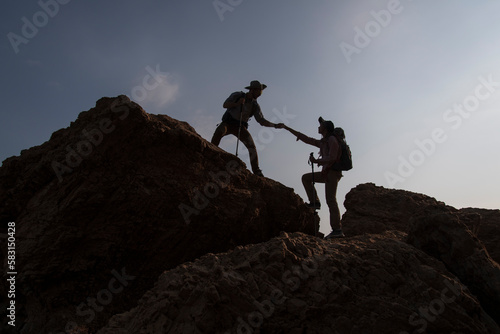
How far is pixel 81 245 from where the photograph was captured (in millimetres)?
4805

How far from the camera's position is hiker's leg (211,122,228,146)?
788 cm

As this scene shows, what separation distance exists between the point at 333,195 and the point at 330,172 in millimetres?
481

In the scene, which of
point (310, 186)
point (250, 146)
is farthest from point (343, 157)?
point (250, 146)

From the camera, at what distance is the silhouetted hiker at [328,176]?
6.71m

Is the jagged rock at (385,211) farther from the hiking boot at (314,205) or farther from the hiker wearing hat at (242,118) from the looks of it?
the hiker wearing hat at (242,118)

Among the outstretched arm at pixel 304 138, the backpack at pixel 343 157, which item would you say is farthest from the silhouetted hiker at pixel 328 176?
the outstretched arm at pixel 304 138

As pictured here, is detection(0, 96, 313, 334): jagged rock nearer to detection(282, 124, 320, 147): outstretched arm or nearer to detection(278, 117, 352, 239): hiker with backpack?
detection(278, 117, 352, 239): hiker with backpack

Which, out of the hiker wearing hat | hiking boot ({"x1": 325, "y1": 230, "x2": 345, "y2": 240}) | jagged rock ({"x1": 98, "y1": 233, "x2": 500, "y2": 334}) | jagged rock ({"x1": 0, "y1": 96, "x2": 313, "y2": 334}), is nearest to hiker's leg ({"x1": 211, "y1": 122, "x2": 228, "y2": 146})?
the hiker wearing hat

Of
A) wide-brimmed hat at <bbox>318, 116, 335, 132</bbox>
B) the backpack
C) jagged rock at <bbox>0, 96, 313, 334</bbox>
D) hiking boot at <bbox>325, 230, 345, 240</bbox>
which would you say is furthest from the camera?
wide-brimmed hat at <bbox>318, 116, 335, 132</bbox>

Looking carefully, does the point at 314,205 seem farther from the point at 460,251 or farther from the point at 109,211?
the point at 109,211

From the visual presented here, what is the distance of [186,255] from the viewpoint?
17.7 feet

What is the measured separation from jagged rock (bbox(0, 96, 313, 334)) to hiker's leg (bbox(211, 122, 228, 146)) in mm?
1737

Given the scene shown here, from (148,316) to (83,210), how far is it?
216 cm

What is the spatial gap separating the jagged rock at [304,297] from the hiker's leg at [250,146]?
3.64 metres
